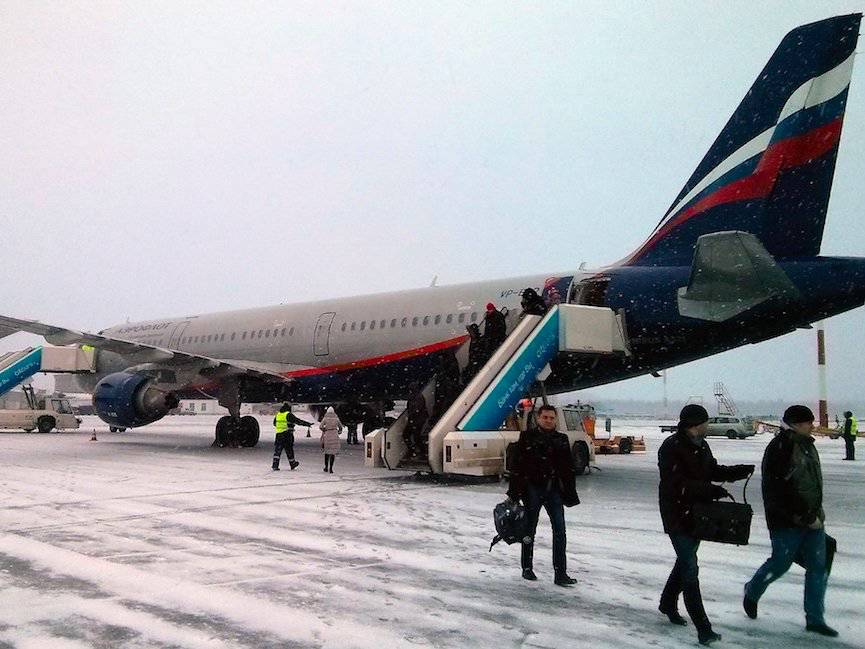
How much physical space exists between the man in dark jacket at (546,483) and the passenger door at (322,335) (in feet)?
47.3

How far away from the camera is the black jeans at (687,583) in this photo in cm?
476

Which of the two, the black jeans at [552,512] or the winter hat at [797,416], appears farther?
the black jeans at [552,512]

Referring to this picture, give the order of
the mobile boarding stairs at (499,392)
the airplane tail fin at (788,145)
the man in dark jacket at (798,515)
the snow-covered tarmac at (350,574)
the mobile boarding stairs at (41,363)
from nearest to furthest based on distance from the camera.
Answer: the snow-covered tarmac at (350,574) → the man in dark jacket at (798,515) → the mobile boarding stairs at (499,392) → the airplane tail fin at (788,145) → the mobile boarding stairs at (41,363)

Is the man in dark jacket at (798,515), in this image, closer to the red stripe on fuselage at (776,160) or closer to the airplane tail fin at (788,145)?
the airplane tail fin at (788,145)

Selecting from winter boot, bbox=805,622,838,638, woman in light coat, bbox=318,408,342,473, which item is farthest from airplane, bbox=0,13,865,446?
winter boot, bbox=805,622,838,638

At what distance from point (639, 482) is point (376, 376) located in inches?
288

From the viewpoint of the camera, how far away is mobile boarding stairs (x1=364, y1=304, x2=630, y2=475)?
41.1ft

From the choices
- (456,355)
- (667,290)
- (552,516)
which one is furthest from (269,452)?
(552,516)

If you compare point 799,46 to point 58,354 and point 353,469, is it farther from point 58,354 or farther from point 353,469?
point 58,354

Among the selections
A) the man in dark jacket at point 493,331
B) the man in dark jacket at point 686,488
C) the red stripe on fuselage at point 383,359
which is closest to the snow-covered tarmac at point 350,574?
the man in dark jacket at point 686,488

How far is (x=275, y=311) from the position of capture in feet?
74.9

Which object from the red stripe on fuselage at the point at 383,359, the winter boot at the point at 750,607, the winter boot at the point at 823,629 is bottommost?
the winter boot at the point at 823,629

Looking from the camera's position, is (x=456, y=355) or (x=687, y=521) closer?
(x=687, y=521)

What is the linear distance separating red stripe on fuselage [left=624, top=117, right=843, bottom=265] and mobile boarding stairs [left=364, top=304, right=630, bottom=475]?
2903 millimetres
